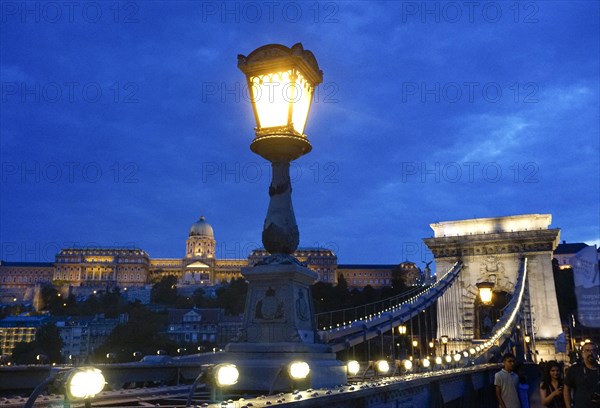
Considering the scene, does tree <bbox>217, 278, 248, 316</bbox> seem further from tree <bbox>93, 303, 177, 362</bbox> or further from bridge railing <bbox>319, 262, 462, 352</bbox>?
bridge railing <bbox>319, 262, 462, 352</bbox>

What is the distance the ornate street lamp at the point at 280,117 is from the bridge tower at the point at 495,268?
1119 inches

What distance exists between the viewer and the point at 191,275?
164 m

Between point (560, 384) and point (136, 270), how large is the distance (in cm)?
16527

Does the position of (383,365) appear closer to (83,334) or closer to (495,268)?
(495,268)

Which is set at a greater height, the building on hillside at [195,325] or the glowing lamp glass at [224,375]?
the building on hillside at [195,325]

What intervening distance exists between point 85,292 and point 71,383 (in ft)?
533

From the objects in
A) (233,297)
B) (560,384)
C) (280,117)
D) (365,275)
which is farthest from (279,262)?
(365,275)

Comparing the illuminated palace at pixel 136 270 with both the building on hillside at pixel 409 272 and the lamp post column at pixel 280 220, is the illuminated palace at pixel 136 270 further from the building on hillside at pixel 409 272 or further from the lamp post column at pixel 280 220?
the lamp post column at pixel 280 220

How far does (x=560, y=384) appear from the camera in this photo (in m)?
7.46

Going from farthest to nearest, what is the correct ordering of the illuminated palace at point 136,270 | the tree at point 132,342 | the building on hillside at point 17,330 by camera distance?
1. the illuminated palace at point 136,270
2. the building on hillside at point 17,330
3. the tree at point 132,342

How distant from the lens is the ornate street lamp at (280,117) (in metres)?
5.93

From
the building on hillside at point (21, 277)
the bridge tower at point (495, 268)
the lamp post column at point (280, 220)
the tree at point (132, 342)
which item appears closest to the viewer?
the lamp post column at point (280, 220)

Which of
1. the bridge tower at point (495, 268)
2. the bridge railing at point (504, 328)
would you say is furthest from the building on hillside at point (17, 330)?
the bridge railing at point (504, 328)

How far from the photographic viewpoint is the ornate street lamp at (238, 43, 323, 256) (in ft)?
19.5
